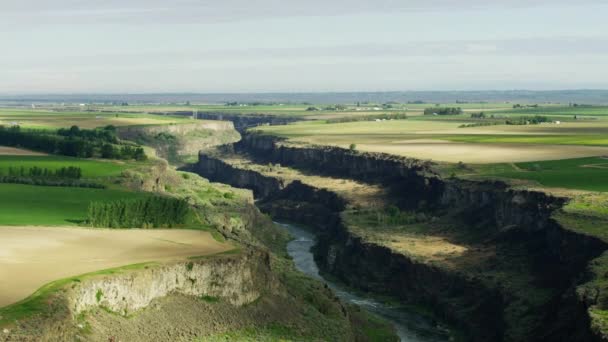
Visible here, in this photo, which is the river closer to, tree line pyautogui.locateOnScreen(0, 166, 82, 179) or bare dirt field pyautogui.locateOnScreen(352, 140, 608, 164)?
tree line pyautogui.locateOnScreen(0, 166, 82, 179)

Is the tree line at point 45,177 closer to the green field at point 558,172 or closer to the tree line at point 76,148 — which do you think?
the tree line at point 76,148

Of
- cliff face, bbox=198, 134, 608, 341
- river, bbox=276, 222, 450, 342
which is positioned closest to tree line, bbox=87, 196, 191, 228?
river, bbox=276, 222, 450, 342

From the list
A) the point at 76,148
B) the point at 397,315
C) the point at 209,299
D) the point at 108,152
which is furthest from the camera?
the point at 76,148

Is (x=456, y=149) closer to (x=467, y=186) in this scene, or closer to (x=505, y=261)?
(x=467, y=186)

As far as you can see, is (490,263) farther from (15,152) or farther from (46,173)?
(15,152)

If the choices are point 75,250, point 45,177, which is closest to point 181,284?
point 75,250
